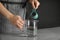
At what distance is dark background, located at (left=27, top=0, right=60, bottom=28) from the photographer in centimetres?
124

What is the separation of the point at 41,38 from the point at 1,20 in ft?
0.83

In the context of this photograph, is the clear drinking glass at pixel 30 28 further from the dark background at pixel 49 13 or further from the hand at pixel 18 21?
the dark background at pixel 49 13

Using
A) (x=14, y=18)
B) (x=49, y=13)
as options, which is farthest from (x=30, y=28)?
(x=49, y=13)

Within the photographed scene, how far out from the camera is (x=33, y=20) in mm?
962

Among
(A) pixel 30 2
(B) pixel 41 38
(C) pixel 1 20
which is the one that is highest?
(A) pixel 30 2

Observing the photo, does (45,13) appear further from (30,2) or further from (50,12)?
(30,2)

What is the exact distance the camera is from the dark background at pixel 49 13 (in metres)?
1.24

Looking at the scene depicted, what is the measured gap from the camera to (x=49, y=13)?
4.16 ft

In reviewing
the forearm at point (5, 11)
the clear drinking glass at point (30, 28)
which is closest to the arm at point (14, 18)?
the forearm at point (5, 11)

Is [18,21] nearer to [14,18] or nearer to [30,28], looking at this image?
[14,18]

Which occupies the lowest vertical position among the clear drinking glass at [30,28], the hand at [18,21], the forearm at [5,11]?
the clear drinking glass at [30,28]

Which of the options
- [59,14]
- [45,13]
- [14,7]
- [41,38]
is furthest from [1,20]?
[59,14]

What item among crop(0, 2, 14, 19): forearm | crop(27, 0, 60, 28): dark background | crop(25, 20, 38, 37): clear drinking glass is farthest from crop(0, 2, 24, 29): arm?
crop(27, 0, 60, 28): dark background

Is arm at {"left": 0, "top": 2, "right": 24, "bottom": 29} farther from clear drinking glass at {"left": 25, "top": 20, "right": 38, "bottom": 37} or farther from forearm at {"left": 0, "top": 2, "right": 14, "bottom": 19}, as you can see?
clear drinking glass at {"left": 25, "top": 20, "right": 38, "bottom": 37}
